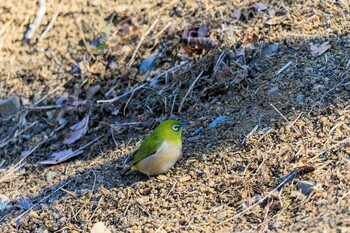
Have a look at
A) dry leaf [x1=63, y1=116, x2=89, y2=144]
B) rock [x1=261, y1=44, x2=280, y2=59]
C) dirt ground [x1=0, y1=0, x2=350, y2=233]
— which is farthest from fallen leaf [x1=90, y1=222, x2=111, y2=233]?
rock [x1=261, y1=44, x2=280, y2=59]

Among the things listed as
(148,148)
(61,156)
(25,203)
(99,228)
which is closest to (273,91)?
(148,148)

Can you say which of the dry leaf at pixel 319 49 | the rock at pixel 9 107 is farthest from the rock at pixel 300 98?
the rock at pixel 9 107

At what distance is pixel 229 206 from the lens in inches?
207

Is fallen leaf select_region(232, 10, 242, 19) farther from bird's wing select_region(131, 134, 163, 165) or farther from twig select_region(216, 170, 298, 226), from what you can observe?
twig select_region(216, 170, 298, 226)

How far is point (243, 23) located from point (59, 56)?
9.11 ft

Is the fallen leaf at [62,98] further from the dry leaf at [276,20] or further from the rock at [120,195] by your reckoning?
the dry leaf at [276,20]

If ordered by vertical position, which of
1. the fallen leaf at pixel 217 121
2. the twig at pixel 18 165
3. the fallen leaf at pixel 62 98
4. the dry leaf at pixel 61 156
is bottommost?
the twig at pixel 18 165

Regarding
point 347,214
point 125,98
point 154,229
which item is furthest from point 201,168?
point 125,98

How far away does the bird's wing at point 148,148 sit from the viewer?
598 centimetres

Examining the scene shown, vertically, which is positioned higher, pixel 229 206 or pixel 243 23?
pixel 243 23

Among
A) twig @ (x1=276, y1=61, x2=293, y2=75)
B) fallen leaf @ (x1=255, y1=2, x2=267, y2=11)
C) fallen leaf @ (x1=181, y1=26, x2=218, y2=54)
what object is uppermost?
fallen leaf @ (x1=255, y1=2, x2=267, y2=11)

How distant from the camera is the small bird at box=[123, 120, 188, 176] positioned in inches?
231

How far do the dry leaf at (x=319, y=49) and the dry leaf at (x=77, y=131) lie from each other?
2.97 meters

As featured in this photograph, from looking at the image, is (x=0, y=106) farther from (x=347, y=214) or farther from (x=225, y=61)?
(x=347, y=214)
